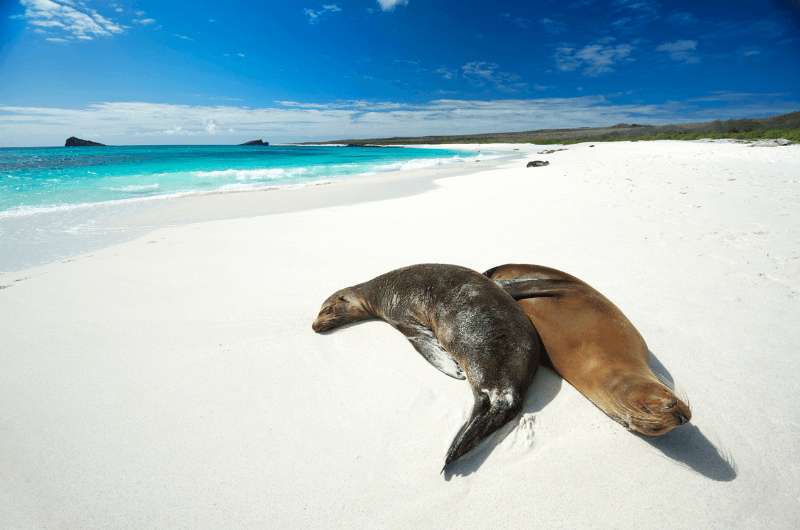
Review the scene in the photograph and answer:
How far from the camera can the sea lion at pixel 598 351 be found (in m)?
1.64

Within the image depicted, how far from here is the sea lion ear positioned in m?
2.53

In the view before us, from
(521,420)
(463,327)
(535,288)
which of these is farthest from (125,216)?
(521,420)

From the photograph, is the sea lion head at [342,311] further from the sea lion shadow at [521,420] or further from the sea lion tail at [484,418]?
the sea lion shadow at [521,420]

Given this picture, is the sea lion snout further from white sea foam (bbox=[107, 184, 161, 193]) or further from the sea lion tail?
white sea foam (bbox=[107, 184, 161, 193])

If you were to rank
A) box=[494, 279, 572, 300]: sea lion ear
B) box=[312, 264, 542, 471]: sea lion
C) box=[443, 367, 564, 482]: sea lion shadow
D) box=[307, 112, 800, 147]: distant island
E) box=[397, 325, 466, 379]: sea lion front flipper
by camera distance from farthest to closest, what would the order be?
box=[307, 112, 800, 147]: distant island < box=[494, 279, 572, 300]: sea lion ear < box=[397, 325, 466, 379]: sea lion front flipper < box=[312, 264, 542, 471]: sea lion < box=[443, 367, 564, 482]: sea lion shadow

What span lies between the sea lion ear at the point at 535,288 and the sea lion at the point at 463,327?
187 mm

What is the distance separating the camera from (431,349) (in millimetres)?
2543

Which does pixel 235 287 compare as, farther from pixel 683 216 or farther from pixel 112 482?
pixel 683 216

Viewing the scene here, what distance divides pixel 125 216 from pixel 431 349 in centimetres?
A: 828

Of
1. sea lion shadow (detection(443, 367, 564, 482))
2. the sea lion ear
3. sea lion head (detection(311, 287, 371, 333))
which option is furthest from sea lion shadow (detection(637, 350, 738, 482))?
sea lion head (detection(311, 287, 371, 333))

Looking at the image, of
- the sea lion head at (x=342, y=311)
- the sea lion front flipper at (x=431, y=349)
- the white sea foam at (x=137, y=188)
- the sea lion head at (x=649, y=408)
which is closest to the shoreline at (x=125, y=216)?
the white sea foam at (x=137, y=188)

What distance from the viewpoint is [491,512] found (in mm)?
1551

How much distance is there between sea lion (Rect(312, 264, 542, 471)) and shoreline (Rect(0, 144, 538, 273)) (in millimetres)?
4607

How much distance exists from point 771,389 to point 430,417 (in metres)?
1.93
